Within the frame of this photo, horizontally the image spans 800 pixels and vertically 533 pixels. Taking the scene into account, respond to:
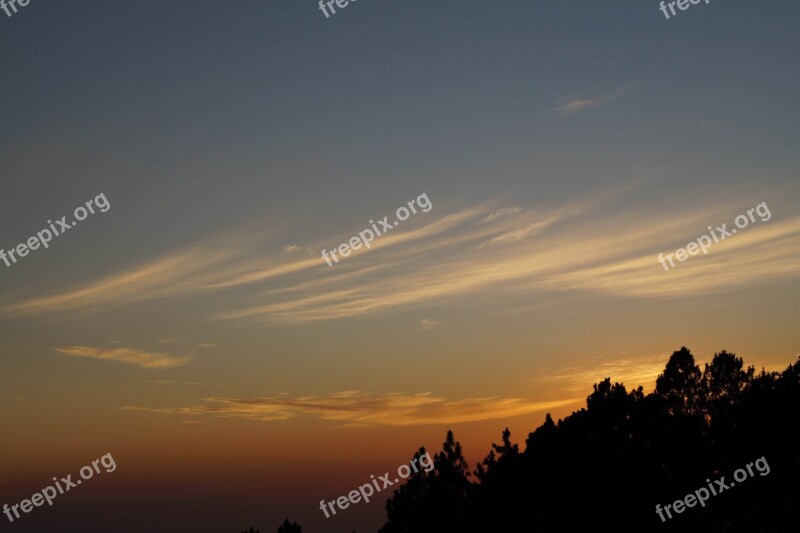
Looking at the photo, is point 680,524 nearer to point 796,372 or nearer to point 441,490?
point 796,372

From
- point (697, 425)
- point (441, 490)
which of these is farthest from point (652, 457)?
point (441, 490)

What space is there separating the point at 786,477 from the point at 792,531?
350 centimetres

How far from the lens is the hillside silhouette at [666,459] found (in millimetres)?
56812

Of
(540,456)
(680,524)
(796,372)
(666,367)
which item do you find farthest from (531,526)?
(796,372)

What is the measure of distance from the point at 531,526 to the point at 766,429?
16.2 metres

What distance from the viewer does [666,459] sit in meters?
60.1

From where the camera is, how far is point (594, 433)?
61.9 meters

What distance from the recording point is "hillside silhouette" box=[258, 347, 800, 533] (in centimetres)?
5681

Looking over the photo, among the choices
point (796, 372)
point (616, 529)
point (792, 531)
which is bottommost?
point (792, 531)

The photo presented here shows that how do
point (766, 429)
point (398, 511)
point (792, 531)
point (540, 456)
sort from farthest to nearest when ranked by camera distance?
1. point (398, 511)
2. point (540, 456)
3. point (766, 429)
4. point (792, 531)

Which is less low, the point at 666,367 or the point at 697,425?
the point at 666,367

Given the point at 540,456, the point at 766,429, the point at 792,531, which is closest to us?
the point at 792,531

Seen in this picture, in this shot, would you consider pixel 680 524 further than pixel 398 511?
No

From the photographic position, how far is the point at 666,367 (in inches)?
2483
